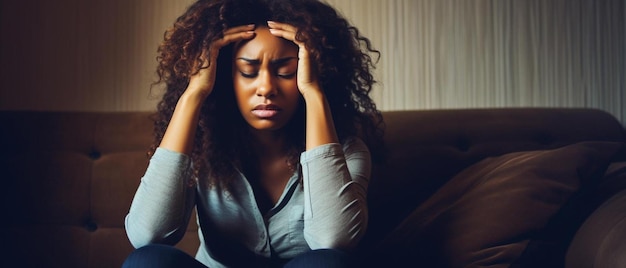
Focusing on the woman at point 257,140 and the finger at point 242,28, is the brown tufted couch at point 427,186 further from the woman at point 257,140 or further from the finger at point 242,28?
the finger at point 242,28

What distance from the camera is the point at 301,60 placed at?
1.25 m

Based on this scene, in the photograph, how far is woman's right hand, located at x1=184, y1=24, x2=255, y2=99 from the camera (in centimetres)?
124

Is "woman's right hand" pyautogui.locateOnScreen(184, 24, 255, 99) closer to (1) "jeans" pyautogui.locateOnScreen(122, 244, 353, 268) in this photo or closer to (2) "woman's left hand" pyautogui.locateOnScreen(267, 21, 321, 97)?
(2) "woman's left hand" pyautogui.locateOnScreen(267, 21, 321, 97)

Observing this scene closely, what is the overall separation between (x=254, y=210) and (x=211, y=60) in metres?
0.31

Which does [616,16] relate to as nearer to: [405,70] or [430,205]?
[405,70]

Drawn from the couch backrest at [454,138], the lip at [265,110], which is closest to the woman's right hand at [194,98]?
the lip at [265,110]

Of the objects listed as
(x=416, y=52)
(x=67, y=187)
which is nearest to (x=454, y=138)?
(x=416, y=52)

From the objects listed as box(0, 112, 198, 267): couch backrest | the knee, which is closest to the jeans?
the knee

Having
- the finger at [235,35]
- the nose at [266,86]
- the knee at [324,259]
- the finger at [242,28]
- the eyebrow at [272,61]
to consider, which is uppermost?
the finger at [242,28]

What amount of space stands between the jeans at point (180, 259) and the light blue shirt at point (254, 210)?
82mm

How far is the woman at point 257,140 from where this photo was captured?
116cm

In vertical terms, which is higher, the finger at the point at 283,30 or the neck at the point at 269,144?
the finger at the point at 283,30

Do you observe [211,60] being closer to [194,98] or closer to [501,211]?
[194,98]

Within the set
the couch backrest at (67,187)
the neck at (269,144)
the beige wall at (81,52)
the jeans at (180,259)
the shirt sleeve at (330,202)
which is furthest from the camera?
the beige wall at (81,52)
